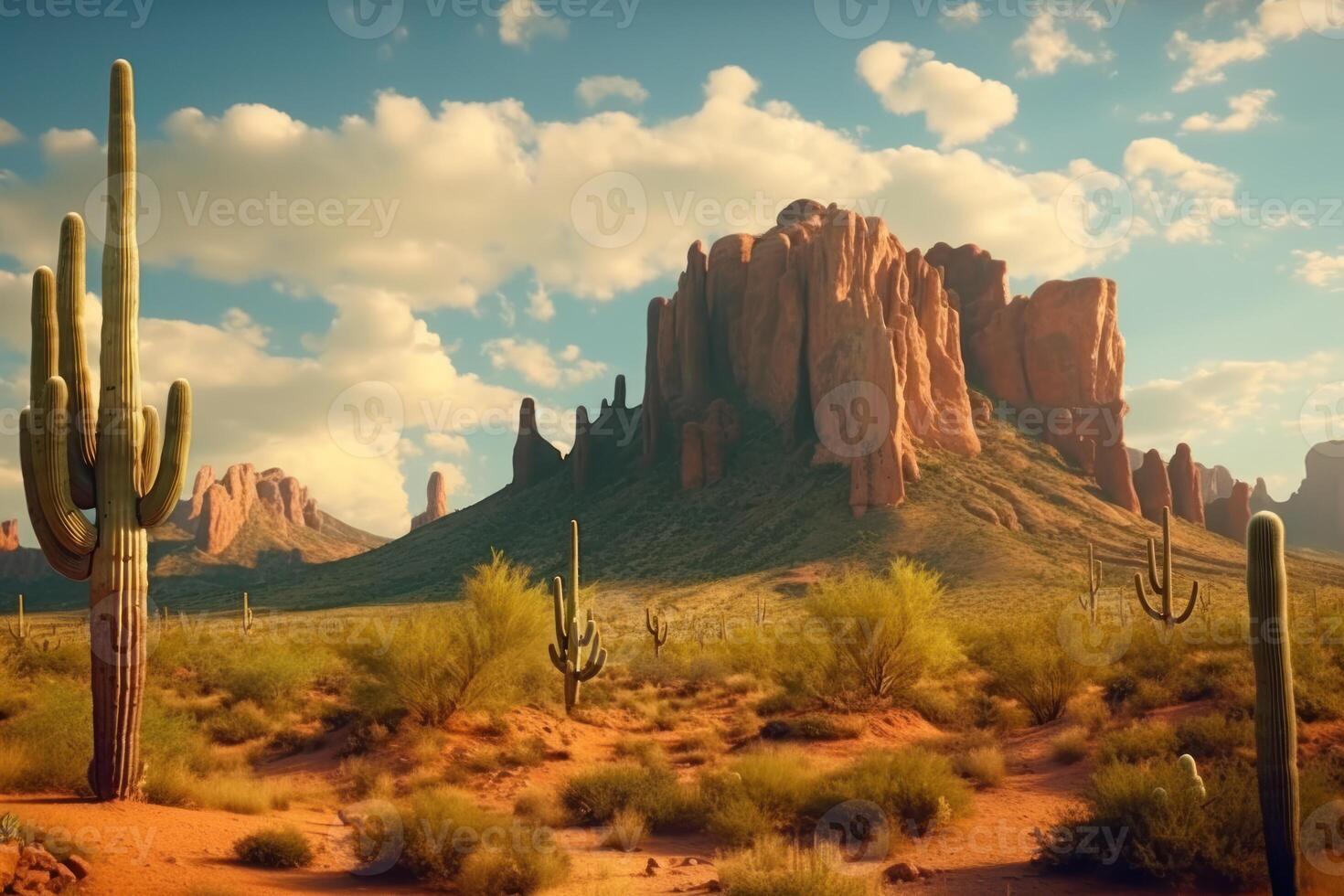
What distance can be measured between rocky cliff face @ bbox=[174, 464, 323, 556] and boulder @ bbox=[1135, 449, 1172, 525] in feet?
353

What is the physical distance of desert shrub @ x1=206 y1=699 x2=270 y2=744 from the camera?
15.6 m

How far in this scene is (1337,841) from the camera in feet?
25.4

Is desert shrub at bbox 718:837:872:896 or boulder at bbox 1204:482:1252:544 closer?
desert shrub at bbox 718:837:872:896

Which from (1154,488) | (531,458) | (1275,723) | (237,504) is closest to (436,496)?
Result: (237,504)

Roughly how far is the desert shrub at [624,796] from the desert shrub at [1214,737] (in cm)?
661

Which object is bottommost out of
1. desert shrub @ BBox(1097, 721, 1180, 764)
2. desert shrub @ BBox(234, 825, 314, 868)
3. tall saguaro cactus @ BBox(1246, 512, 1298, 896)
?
desert shrub @ BBox(1097, 721, 1180, 764)

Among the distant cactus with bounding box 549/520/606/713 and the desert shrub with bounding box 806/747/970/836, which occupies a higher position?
the distant cactus with bounding box 549/520/606/713

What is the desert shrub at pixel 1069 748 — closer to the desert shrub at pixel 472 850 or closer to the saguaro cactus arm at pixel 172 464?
the desert shrub at pixel 472 850

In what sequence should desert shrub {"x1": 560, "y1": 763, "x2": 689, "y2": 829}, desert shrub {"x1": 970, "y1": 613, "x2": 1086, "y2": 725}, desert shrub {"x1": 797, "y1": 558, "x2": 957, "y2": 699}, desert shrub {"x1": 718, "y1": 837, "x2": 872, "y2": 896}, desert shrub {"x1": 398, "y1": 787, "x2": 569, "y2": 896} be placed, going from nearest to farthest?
desert shrub {"x1": 718, "y1": 837, "x2": 872, "y2": 896}, desert shrub {"x1": 398, "y1": 787, "x2": 569, "y2": 896}, desert shrub {"x1": 560, "y1": 763, "x2": 689, "y2": 829}, desert shrub {"x1": 970, "y1": 613, "x2": 1086, "y2": 725}, desert shrub {"x1": 797, "y1": 558, "x2": 957, "y2": 699}

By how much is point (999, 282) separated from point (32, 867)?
83281 millimetres

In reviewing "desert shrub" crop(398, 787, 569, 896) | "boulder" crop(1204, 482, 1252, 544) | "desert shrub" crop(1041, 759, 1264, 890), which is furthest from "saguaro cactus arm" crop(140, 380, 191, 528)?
"boulder" crop(1204, 482, 1252, 544)

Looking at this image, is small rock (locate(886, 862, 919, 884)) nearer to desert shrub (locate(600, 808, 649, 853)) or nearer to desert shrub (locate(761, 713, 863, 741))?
desert shrub (locate(600, 808, 649, 853))

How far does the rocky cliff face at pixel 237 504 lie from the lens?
118 m

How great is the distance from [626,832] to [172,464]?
6.31m
